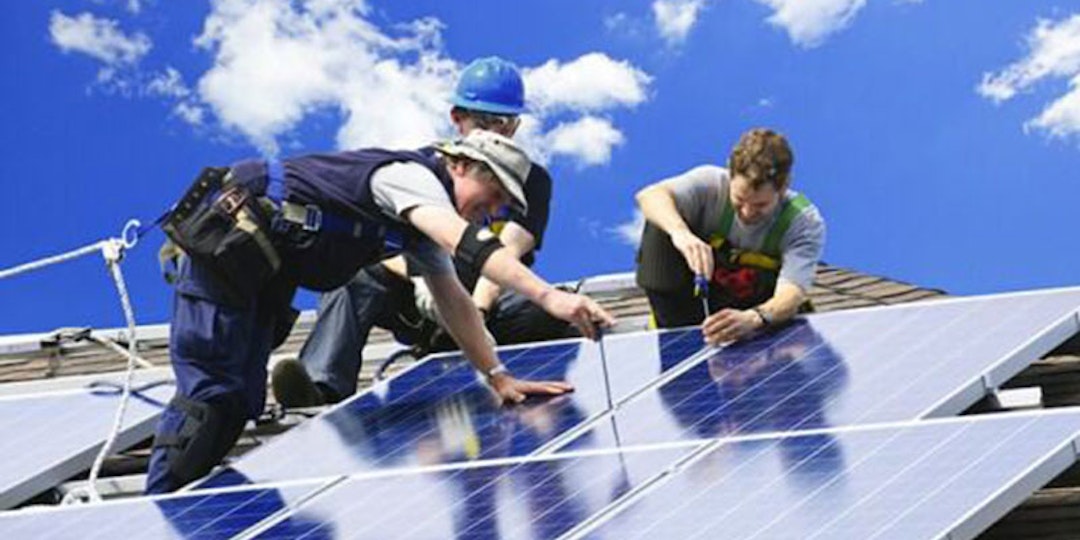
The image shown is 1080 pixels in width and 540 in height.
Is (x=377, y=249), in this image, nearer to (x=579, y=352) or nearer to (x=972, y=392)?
(x=579, y=352)

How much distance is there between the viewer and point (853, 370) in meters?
8.45

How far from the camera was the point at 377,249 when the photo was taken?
28.1 feet

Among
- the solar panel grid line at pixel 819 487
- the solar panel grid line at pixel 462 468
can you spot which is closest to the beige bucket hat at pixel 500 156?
the solar panel grid line at pixel 462 468

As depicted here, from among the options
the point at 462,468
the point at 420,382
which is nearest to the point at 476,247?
the point at 462,468

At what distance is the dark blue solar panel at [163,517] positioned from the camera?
7656 millimetres

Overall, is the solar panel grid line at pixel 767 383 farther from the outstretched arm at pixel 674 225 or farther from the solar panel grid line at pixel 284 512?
the solar panel grid line at pixel 284 512

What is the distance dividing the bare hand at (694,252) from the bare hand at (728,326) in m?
0.24

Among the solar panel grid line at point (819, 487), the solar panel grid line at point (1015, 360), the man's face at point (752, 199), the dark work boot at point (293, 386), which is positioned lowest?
the solar panel grid line at point (819, 487)

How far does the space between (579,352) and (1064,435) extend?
9.64 ft

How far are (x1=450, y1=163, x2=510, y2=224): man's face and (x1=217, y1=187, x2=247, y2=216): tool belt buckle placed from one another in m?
0.72

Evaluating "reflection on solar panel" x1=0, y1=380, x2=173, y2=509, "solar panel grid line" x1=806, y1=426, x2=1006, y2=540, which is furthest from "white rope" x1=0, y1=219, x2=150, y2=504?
"solar panel grid line" x1=806, y1=426, x2=1006, y2=540

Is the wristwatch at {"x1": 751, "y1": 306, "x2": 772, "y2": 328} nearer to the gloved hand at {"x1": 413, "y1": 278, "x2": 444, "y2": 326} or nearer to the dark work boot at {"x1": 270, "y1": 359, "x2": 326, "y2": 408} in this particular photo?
the gloved hand at {"x1": 413, "y1": 278, "x2": 444, "y2": 326}

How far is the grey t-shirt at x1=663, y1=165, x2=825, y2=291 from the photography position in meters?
9.38

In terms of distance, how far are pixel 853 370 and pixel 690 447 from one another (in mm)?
1059
